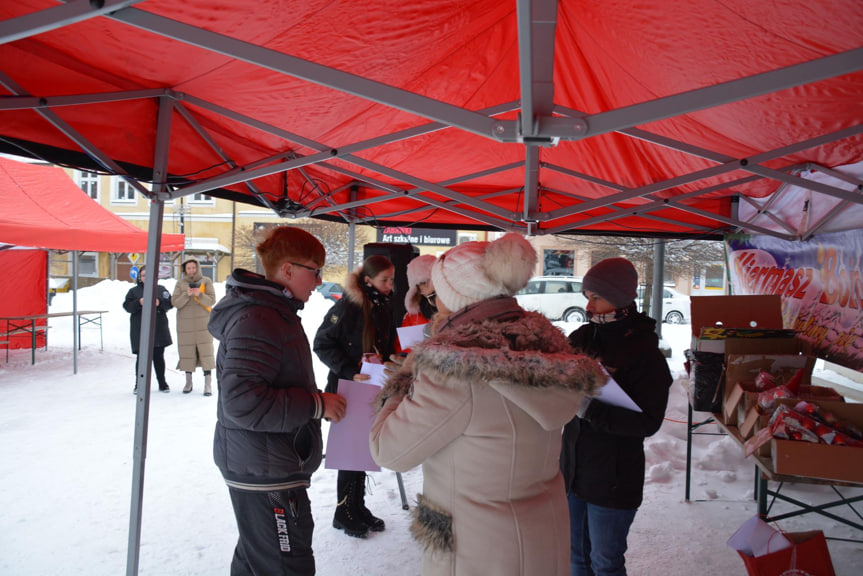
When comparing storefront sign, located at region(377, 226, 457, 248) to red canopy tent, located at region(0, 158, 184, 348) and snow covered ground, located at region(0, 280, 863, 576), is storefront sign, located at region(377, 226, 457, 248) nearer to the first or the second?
red canopy tent, located at region(0, 158, 184, 348)

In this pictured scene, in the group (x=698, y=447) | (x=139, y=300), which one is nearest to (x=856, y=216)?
(x=698, y=447)

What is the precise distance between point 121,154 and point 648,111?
243 centimetres

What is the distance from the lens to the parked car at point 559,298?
14.8m

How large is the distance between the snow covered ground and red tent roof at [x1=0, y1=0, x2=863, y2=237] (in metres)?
2.13

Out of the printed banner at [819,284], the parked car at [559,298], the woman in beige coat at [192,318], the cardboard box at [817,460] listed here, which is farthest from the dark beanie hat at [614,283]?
the parked car at [559,298]

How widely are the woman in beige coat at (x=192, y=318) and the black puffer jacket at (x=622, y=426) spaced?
5.76m

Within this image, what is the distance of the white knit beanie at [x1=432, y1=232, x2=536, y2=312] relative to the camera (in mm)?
1436

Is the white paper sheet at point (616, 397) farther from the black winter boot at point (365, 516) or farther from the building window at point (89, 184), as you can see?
the building window at point (89, 184)

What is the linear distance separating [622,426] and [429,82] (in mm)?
1861

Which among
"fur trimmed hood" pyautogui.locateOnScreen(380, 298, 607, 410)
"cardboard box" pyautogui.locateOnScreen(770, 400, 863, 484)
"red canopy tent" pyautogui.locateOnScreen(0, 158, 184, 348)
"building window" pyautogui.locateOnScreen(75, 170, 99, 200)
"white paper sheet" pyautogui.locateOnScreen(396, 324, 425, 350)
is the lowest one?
"cardboard box" pyautogui.locateOnScreen(770, 400, 863, 484)

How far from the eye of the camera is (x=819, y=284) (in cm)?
412

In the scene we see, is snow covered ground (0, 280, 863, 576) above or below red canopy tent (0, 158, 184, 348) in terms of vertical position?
below

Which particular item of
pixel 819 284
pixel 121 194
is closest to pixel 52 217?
pixel 819 284

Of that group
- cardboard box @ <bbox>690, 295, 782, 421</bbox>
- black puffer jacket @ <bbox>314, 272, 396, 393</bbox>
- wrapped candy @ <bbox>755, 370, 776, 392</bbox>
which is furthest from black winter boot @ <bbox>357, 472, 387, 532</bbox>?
cardboard box @ <bbox>690, 295, 782, 421</bbox>
